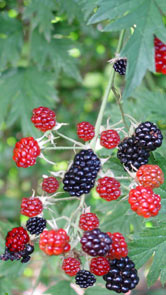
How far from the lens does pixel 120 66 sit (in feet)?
4.80

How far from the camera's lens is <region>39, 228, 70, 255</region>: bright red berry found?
1.21m

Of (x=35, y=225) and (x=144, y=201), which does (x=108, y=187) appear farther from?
(x=35, y=225)

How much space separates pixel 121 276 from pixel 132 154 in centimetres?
41

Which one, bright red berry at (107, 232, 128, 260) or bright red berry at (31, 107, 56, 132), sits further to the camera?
bright red berry at (31, 107, 56, 132)

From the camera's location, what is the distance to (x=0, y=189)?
439 cm

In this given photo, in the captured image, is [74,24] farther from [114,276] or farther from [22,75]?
[114,276]

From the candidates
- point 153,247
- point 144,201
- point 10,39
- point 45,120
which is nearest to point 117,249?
point 144,201

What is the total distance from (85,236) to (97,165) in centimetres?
25

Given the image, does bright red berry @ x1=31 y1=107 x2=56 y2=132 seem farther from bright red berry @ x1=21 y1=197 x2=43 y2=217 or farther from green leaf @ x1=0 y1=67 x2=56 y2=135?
green leaf @ x1=0 y1=67 x2=56 y2=135

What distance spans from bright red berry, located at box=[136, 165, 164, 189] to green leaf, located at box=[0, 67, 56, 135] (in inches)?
62.8

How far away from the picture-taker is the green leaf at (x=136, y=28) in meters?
1.27

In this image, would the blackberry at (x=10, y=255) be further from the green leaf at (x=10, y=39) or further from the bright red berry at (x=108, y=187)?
the green leaf at (x=10, y=39)

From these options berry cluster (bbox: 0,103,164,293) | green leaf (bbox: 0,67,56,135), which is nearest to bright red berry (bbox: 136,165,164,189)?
berry cluster (bbox: 0,103,164,293)

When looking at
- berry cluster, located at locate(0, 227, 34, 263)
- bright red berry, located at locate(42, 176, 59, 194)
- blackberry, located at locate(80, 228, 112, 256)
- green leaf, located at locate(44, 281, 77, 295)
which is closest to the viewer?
blackberry, located at locate(80, 228, 112, 256)
